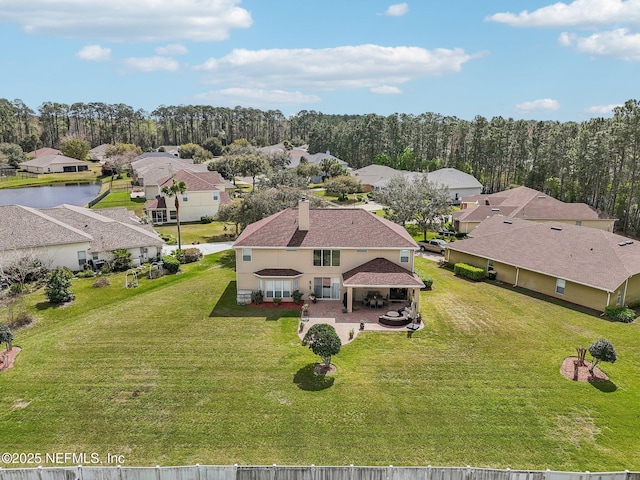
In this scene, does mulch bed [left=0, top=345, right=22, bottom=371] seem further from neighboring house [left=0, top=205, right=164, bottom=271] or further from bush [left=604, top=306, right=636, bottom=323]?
bush [left=604, top=306, right=636, bottom=323]

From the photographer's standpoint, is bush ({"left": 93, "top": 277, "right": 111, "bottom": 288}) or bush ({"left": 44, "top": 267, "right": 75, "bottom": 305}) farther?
bush ({"left": 93, "top": 277, "right": 111, "bottom": 288})

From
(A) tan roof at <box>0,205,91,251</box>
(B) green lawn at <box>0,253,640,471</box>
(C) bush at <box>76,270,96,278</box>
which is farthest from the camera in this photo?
(C) bush at <box>76,270,96,278</box>

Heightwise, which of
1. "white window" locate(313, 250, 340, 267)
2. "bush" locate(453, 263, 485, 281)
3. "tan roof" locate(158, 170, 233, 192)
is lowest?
"bush" locate(453, 263, 485, 281)

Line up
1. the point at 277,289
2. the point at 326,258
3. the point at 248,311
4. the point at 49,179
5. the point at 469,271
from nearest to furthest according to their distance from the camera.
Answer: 1. the point at 248,311
2. the point at 326,258
3. the point at 277,289
4. the point at 469,271
5. the point at 49,179

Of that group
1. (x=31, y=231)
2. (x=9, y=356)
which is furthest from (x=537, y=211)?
(x=9, y=356)

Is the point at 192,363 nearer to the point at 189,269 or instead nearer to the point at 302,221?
the point at 302,221

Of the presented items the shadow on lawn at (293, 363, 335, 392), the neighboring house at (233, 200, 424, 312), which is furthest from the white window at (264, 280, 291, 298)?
the shadow on lawn at (293, 363, 335, 392)

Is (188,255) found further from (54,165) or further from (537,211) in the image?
(54,165)

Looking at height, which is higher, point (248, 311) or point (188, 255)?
point (188, 255)
